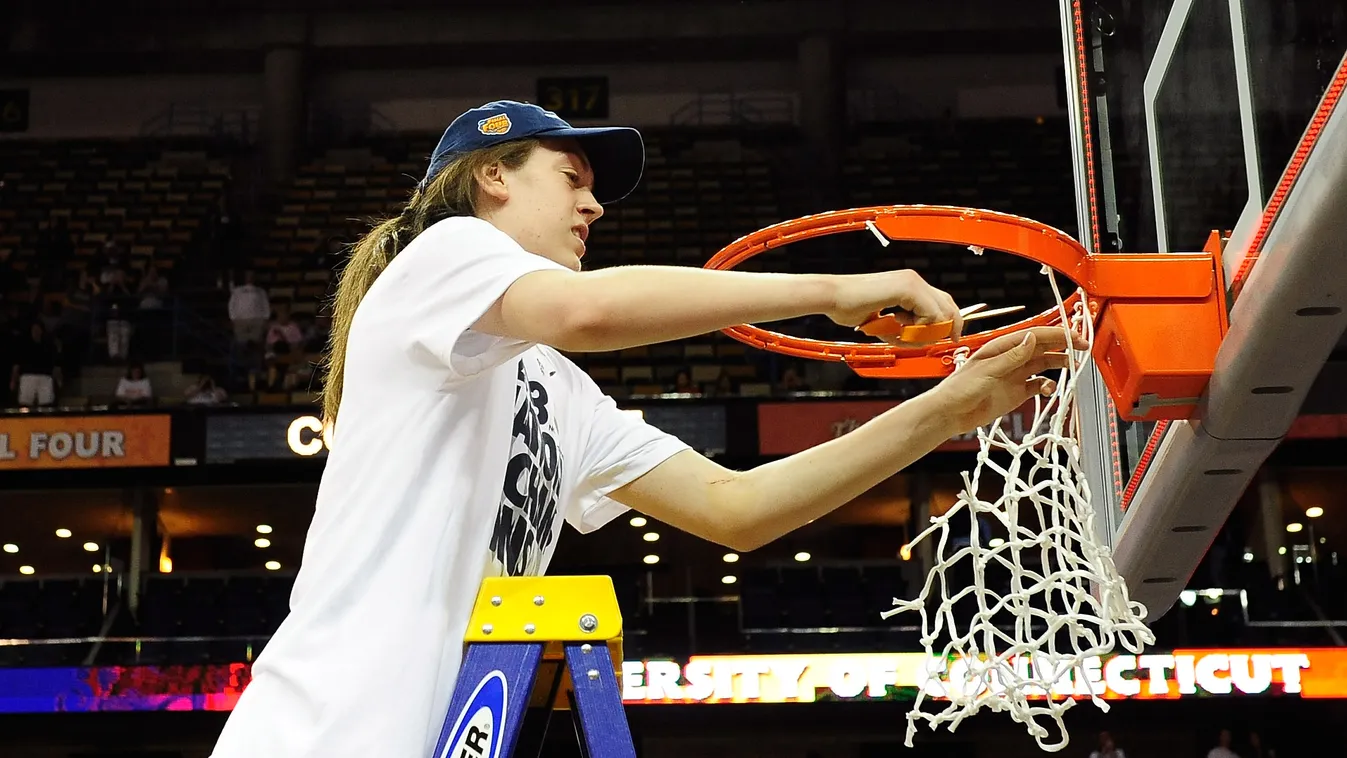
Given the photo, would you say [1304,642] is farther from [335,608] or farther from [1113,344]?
[335,608]

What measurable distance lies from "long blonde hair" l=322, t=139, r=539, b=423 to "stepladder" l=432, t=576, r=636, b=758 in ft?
1.50

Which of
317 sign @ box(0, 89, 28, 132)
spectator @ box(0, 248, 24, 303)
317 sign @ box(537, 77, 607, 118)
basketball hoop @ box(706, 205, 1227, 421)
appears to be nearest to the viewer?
basketball hoop @ box(706, 205, 1227, 421)

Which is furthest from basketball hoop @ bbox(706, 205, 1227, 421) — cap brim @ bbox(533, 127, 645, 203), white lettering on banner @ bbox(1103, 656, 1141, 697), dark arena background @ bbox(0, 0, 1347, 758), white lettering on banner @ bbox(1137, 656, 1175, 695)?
white lettering on banner @ bbox(1137, 656, 1175, 695)

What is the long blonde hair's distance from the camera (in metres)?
1.97

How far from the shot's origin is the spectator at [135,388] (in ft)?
38.7

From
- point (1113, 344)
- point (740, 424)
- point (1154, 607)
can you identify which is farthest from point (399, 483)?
point (740, 424)

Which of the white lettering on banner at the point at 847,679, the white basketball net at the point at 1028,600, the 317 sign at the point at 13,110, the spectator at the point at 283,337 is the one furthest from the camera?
the 317 sign at the point at 13,110

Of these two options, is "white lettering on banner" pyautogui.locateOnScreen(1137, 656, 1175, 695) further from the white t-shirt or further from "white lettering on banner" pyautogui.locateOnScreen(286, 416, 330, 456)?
the white t-shirt

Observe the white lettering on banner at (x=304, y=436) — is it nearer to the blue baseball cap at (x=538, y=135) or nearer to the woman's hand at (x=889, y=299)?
the blue baseball cap at (x=538, y=135)

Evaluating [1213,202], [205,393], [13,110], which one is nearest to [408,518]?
[1213,202]

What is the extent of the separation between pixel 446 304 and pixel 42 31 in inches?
674

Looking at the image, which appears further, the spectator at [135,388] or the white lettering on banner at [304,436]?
the spectator at [135,388]

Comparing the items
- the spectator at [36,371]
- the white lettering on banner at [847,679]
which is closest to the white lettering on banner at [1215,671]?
the white lettering on banner at [847,679]

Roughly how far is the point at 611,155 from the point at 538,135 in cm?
14
